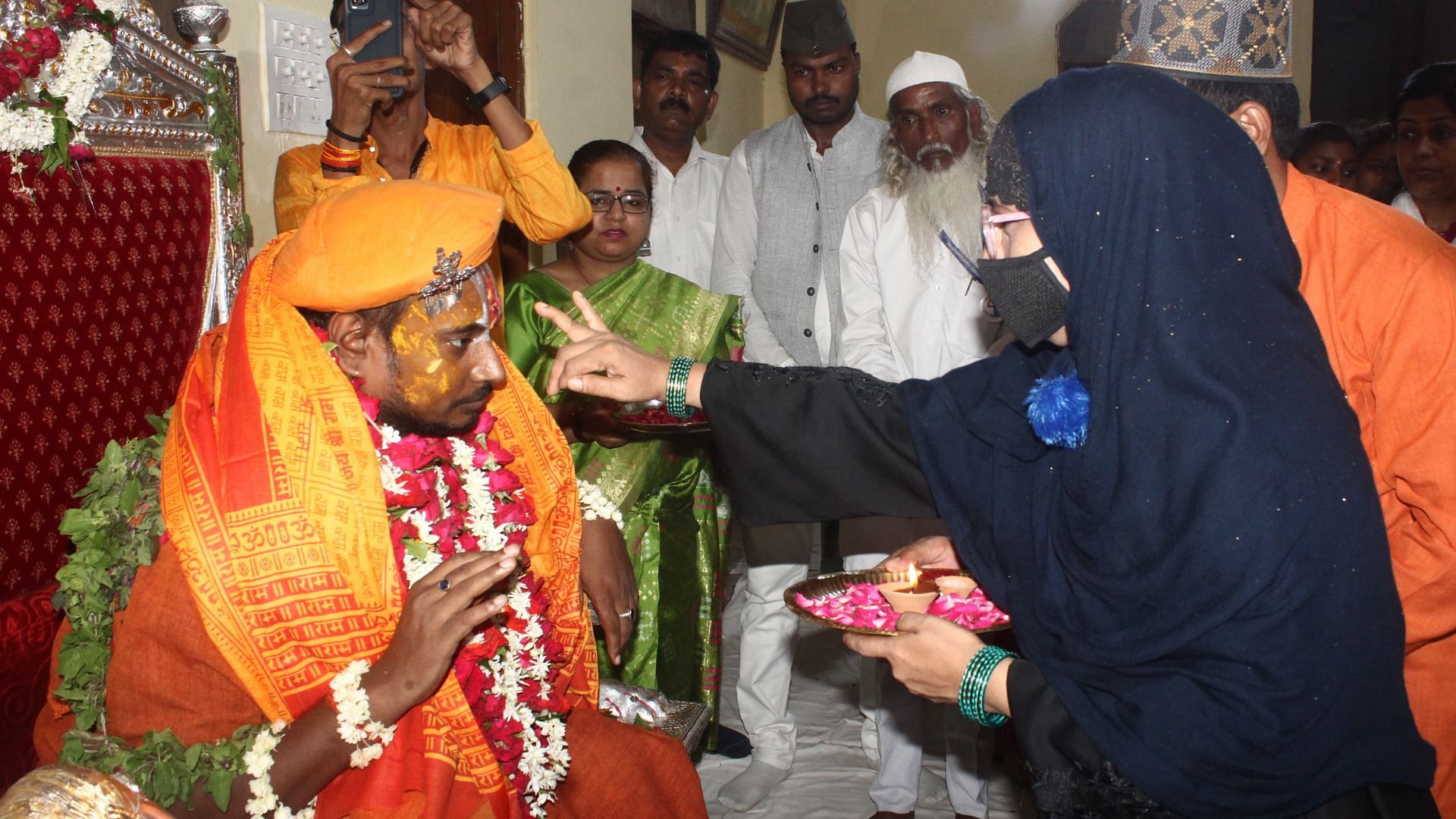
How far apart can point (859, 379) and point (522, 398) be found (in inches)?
31.5

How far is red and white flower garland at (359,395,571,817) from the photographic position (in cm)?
212

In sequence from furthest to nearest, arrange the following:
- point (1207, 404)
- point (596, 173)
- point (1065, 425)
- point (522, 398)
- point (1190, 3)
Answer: point (596, 173)
point (522, 398)
point (1190, 3)
point (1065, 425)
point (1207, 404)

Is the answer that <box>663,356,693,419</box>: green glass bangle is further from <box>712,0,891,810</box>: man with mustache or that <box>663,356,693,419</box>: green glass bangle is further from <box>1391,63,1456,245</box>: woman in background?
<box>1391,63,1456,245</box>: woman in background

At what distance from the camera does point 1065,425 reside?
1.92 meters

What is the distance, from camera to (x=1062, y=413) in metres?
1.93

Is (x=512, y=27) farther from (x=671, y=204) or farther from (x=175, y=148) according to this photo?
(x=175, y=148)

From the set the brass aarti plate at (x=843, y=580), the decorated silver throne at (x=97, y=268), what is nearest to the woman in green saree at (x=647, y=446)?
the decorated silver throne at (x=97, y=268)

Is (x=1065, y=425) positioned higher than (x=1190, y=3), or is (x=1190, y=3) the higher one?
(x=1190, y=3)

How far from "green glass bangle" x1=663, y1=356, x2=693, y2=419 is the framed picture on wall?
18.3ft

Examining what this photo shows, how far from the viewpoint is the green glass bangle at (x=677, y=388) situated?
2.49 meters

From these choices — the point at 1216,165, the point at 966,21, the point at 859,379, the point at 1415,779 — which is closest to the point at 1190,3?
the point at 1216,165

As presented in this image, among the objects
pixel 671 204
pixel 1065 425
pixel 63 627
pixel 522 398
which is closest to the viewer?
pixel 1065 425

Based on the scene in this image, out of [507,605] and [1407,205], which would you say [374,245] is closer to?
[507,605]

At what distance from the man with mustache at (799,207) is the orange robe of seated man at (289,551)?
246 centimetres
